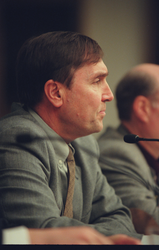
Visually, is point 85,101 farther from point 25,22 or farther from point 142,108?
point 142,108

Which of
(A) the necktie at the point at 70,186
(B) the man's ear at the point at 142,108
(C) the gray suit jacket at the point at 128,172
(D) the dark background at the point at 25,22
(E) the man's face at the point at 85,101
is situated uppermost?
(D) the dark background at the point at 25,22

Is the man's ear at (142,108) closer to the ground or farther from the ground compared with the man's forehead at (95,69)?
closer to the ground

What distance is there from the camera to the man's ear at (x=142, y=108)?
46.3 inches

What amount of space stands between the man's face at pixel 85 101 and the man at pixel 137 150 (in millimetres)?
187

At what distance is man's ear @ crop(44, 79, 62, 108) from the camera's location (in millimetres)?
832

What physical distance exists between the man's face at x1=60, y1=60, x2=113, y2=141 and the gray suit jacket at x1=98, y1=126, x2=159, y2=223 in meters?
0.23

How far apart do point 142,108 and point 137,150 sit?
158mm

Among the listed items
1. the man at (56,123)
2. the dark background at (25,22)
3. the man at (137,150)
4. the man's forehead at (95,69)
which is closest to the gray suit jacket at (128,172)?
the man at (137,150)

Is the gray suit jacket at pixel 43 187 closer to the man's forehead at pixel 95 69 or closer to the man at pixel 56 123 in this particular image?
the man at pixel 56 123

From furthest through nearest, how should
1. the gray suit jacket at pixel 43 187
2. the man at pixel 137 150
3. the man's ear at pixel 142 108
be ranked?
the man's ear at pixel 142 108
the man at pixel 137 150
the gray suit jacket at pixel 43 187

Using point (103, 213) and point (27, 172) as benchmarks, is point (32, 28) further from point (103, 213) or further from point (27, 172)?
point (103, 213)

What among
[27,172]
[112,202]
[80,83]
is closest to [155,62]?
[80,83]

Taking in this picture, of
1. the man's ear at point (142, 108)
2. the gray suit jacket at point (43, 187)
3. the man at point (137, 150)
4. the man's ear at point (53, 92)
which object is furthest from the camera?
the man's ear at point (142, 108)

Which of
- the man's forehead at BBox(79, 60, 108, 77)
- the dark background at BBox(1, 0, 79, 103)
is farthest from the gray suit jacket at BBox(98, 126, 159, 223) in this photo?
the dark background at BBox(1, 0, 79, 103)
